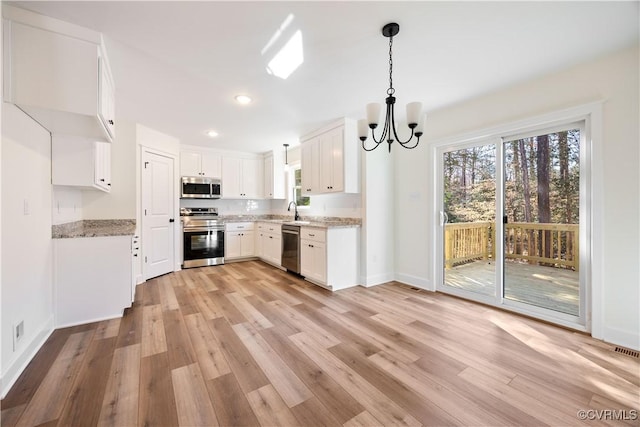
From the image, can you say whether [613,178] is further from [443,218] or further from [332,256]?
[332,256]

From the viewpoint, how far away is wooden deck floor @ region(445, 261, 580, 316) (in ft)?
8.63

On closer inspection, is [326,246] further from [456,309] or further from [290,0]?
[290,0]

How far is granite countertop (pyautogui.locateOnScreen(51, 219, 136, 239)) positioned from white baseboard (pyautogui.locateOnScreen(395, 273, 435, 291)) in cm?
358

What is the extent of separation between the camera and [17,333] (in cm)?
181

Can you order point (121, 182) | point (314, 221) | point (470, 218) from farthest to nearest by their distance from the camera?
point (314, 221)
point (121, 182)
point (470, 218)

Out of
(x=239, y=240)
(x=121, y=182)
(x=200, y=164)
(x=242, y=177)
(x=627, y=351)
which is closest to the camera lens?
(x=627, y=351)

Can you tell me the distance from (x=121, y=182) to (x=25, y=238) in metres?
2.03

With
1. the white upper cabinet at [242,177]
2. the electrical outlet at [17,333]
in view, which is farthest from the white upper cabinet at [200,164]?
the electrical outlet at [17,333]

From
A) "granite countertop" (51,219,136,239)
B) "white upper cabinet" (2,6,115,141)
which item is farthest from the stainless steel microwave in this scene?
"white upper cabinet" (2,6,115,141)

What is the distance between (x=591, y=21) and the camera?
184 cm

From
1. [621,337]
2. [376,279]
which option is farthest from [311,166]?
[621,337]

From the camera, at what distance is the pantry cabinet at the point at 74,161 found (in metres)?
2.51

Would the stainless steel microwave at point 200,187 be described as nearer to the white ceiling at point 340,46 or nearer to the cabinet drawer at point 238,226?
the cabinet drawer at point 238,226

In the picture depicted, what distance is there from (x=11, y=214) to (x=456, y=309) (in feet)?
13.1
